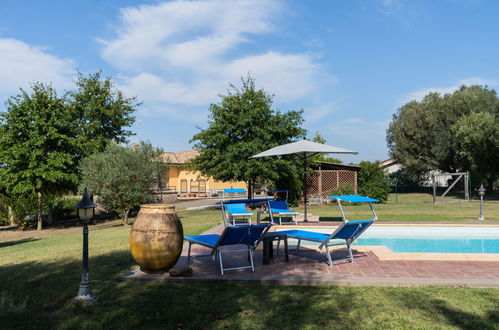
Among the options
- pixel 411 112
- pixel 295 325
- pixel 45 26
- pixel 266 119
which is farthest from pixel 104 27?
pixel 411 112

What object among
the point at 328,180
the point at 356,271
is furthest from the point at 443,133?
the point at 356,271

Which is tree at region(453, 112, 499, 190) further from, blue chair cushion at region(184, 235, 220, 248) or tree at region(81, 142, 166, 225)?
blue chair cushion at region(184, 235, 220, 248)

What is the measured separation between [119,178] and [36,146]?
5245 mm

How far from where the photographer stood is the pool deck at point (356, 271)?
209 inches

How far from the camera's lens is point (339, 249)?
26.7ft

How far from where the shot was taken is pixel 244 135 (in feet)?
63.5

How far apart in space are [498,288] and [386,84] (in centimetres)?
1495

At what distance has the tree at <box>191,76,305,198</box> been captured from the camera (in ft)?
60.3

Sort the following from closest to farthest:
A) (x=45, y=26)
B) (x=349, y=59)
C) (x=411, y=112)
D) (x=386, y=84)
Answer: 1. (x=45, y=26)
2. (x=349, y=59)
3. (x=386, y=84)
4. (x=411, y=112)

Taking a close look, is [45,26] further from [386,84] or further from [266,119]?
[386,84]

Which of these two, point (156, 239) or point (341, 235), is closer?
point (156, 239)

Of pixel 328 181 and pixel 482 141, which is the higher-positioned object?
pixel 482 141

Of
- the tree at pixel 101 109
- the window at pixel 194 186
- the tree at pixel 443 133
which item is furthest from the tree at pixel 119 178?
the tree at pixel 443 133

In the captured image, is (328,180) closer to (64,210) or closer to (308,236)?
(64,210)
